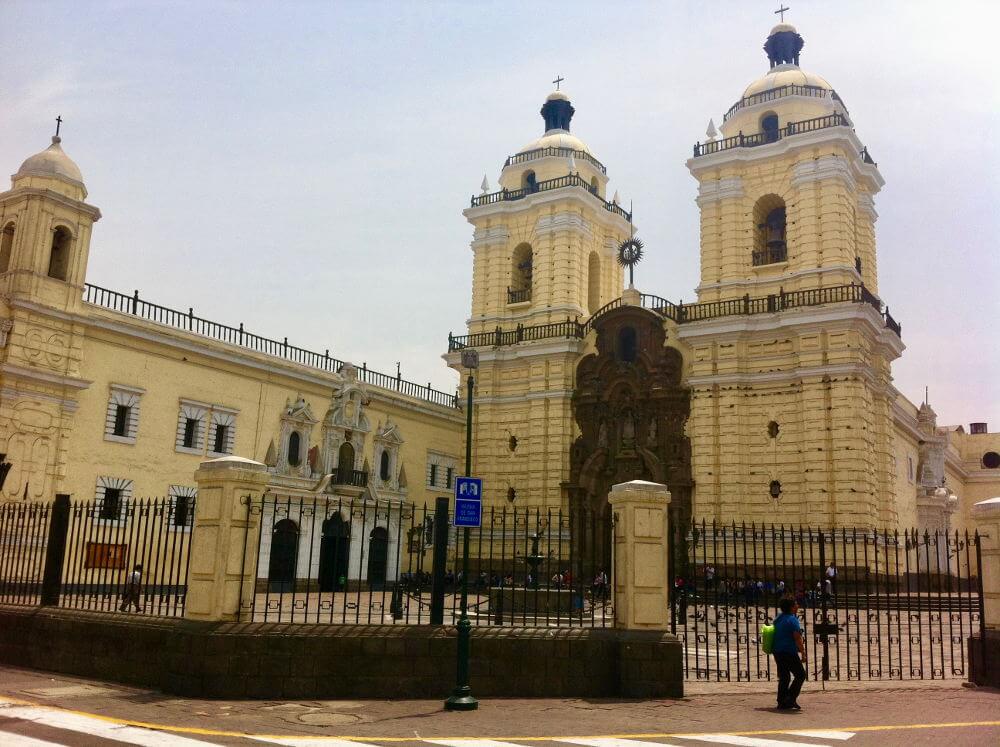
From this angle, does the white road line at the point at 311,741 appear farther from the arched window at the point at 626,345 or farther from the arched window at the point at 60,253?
the arched window at the point at 626,345

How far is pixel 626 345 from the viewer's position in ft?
115

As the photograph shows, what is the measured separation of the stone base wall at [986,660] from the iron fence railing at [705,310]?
61.7 feet

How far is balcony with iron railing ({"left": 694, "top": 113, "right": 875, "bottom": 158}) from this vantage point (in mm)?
32031

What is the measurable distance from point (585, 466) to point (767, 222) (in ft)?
38.6

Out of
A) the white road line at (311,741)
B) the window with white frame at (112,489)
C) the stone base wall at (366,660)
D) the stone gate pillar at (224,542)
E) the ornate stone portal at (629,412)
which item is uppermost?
the ornate stone portal at (629,412)

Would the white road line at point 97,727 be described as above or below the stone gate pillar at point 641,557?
below

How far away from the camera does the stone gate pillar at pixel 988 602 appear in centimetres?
1241

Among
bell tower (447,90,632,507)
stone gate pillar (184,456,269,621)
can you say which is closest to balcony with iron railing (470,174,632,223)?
bell tower (447,90,632,507)

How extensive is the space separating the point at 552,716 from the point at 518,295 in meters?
30.2

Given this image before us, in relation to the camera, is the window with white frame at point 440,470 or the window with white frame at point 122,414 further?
the window with white frame at point 440,470

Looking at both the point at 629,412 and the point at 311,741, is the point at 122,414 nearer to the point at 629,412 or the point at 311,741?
the point at 629,412

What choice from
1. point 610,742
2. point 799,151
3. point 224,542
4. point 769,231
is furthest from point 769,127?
point 610,742

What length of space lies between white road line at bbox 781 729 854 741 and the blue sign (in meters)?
4.28

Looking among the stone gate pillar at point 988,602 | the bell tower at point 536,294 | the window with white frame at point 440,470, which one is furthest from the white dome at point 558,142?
the stone gate pillar at point 988,602
